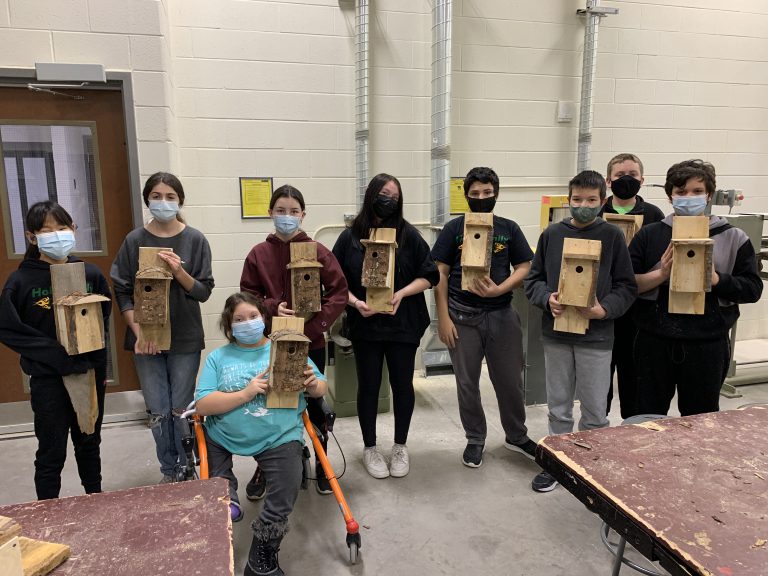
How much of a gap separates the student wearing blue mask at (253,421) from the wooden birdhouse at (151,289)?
299 mm

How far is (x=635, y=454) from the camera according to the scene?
1.38 m

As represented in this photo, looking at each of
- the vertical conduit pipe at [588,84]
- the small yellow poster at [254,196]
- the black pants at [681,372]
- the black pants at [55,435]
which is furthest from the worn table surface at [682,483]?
the vertical conduit pipe at [588,84]

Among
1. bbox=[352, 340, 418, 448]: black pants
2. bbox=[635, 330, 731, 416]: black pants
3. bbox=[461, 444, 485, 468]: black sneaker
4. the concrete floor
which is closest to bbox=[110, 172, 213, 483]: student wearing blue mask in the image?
the concrete floor

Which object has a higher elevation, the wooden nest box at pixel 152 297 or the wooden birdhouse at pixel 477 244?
the wooden birdhouse at pixel 477 244

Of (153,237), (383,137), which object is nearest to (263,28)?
(383,137)

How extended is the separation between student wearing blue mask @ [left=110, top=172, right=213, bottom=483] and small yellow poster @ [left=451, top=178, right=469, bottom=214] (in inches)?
81.9

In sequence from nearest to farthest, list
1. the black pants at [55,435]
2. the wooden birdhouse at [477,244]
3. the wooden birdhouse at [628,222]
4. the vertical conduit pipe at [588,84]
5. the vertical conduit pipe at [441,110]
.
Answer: the black pants at [55,435] < the wooden birdhouse at [477,244] < the wooden birdhouse at [628,222] < the vertical conduit pipe at [441,110] < the vertical conduit pipe at [588,84]

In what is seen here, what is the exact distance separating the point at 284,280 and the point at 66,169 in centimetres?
172

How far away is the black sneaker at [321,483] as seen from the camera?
7.73ft

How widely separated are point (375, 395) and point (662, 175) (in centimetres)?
316

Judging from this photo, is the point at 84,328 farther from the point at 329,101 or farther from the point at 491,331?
the point at 329,101

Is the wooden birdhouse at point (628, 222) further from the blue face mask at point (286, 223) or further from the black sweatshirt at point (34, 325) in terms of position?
the black sweatshirt at point (34, 325)

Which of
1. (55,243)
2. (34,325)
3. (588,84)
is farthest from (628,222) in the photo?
(34,325)

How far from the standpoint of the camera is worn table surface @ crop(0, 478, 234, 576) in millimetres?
985
